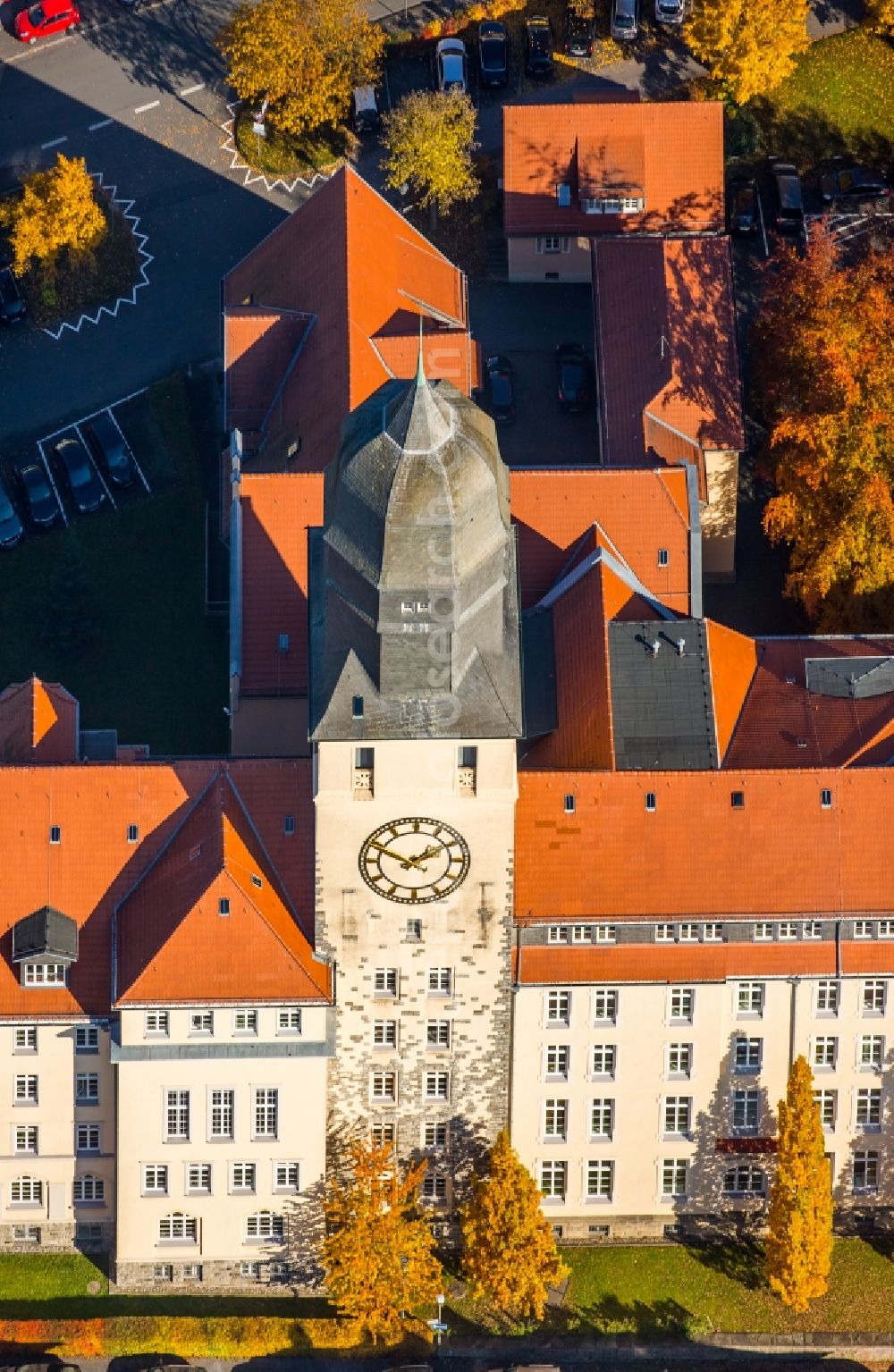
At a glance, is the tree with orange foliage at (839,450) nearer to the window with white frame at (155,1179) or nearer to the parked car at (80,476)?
the parked car at (80,476)

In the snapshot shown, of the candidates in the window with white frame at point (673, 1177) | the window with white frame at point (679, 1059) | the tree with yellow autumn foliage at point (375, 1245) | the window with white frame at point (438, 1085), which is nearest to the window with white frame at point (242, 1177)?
the tree with yellow autumn foliage at point (375, 1245)

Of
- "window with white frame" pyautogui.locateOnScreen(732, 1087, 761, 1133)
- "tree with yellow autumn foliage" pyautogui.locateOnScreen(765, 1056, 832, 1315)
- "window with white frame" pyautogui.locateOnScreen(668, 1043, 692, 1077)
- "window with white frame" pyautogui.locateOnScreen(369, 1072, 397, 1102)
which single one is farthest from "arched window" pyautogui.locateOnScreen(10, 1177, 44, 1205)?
"tree with yellow autumn foliage" pyautogui.locateOnScreen(765, 1056, 832, 1315)

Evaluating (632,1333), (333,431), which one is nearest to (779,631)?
(333,431)

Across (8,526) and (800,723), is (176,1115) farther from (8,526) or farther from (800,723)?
(8,526)

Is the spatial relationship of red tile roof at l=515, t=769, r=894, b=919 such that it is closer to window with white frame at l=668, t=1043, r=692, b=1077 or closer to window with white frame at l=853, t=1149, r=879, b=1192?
window with white frame at l=668, t=1043, r=692, b=1077

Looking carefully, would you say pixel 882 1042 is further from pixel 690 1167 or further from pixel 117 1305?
pixel 117 1305

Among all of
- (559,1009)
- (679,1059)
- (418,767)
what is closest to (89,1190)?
(559,1009)
